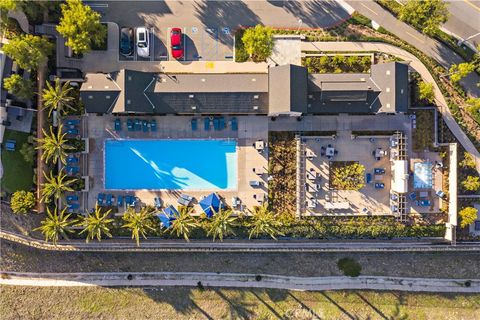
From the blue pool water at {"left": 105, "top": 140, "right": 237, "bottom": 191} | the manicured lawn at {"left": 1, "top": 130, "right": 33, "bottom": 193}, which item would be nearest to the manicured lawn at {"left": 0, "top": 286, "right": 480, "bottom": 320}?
the blue pool water at {"left": 105, "top": 140, "right": 237, "bottom": 191}

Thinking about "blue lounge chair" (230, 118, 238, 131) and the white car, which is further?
"blue lounge chair" (230, 118, 238, 131)

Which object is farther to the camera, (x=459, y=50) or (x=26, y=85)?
(x=459, y=50)

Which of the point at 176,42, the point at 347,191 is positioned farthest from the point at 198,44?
the point at 347,191

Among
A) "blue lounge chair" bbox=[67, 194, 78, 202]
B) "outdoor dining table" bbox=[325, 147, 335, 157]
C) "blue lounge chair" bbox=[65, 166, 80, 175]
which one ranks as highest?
"outdoor dining table" bbox=[325, 147, 335, 157]

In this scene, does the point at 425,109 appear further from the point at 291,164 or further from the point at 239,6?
the point at 239,6

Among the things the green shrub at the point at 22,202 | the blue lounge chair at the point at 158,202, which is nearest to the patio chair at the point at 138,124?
the blue lounge chair at the point at 158,202

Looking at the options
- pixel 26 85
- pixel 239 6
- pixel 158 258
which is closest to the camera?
pixel 26 85

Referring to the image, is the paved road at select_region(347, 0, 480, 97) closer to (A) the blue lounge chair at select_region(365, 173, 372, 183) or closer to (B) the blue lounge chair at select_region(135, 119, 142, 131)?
(A) the blue lounge chair at select_region(365, 173, 372, 183)

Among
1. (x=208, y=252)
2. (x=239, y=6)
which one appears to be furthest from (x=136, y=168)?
(x=239, y=6)

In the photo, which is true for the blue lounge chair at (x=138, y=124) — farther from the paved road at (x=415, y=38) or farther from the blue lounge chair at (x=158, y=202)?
the paved road at (x=415, y=38)
